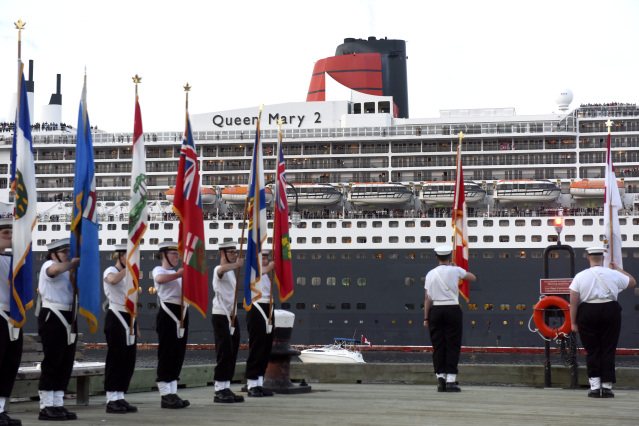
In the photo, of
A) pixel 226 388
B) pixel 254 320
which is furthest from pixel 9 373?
pixel 254 320

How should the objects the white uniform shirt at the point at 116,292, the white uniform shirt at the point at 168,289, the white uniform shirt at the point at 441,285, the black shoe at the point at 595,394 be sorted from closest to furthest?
the white uniform shirt at the point at 116,292
the white uniform shirt at the point at 168,289
the black shoe at the point at 595,394
the white uniform shirt at the point at 441,285

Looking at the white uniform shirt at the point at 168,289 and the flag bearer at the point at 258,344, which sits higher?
the white uniform shirt at the point at 168,289

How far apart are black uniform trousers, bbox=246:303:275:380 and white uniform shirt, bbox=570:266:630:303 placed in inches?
121

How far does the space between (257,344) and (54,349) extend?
8.34 ft

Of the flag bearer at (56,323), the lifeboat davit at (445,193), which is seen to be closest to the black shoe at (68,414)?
the flag bearer at (56,323)

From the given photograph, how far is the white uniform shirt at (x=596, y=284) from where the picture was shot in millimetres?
8852

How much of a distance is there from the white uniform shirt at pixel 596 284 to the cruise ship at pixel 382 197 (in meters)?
29.7

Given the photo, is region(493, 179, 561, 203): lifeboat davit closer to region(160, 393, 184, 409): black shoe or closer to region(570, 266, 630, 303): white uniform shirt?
region(570, 266, 630, 303): white uniform shirt

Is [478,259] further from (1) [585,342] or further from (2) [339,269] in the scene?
(1) [585,342]

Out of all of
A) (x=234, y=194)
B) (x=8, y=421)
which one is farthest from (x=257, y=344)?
(x=234, y=194)

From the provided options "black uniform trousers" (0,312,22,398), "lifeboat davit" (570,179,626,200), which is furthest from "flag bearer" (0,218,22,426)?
"lifeboat davit" (570,179,626,200)

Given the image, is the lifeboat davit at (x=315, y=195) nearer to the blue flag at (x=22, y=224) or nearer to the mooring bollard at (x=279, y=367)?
the mooring bollard at (x=279, y=367)

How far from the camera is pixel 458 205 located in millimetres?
12359

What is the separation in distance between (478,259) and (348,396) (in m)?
31.3
